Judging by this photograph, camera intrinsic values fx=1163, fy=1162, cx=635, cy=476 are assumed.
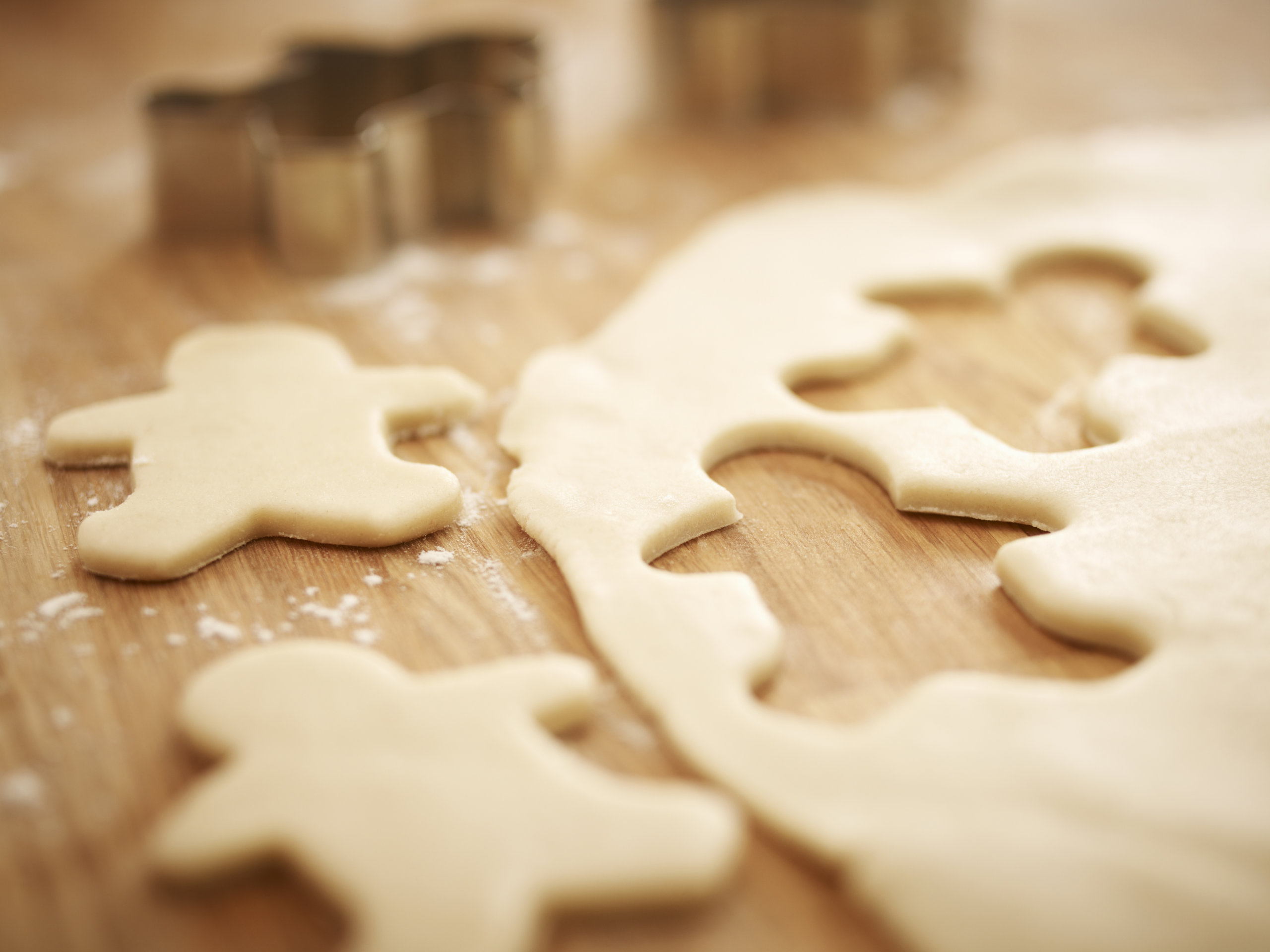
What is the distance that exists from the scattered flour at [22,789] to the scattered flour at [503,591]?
33 cm

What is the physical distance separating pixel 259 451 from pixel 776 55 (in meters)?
1.11

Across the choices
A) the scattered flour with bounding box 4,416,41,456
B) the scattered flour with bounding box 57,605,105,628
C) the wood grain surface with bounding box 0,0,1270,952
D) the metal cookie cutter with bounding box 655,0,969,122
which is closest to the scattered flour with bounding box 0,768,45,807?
the wood grain surface with bounding box 0,0,1270,952

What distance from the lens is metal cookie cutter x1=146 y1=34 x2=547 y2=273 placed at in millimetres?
1326

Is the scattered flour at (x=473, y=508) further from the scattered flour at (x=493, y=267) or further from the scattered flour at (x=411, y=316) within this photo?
the scattered flour at (x=493, y=267)

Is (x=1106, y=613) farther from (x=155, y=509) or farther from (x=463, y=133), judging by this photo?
(x=463, y=133)

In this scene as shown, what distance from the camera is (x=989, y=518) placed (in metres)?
0.97

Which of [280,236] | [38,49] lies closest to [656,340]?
[280,236]

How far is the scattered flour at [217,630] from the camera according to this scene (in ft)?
2.80

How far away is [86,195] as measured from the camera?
5.04ft

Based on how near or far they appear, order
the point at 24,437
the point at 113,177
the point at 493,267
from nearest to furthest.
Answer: the point at 24,437
the point at 493,267
the point at 113,177

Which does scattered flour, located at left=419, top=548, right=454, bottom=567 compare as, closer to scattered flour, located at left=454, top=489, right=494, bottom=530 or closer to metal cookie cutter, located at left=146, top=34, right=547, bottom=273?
scattered flour, located at left=454, top=489, right=494, bottom=530

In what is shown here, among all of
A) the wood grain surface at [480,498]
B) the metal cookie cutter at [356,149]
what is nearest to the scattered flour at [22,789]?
the wood grain surface at [480,498]

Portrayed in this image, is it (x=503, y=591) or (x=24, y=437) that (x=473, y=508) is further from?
(x=24, y=437)

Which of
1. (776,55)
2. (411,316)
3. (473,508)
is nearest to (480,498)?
(473,508)
